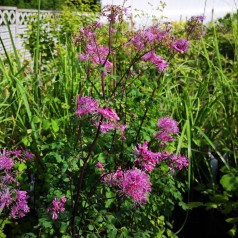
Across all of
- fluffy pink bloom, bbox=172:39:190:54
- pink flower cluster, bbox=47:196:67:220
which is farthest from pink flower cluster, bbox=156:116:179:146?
pink flower cluster, bbox=47:196:67:220

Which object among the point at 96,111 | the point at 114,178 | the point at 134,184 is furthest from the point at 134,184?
the point at 96,111

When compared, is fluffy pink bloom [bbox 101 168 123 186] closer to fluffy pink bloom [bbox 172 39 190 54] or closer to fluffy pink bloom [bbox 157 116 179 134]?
fluffy pink bloom [bbox 157 116 179 134]

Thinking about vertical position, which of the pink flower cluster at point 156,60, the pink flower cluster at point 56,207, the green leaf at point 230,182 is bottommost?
the green leaf at point 230,182

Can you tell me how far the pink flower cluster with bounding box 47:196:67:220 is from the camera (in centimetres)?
147

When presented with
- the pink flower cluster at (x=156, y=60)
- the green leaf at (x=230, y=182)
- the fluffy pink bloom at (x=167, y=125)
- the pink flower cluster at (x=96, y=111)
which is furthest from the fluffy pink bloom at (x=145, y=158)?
the green leaf at (x=230, y=182)

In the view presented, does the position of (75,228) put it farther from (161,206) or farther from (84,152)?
(161,206)

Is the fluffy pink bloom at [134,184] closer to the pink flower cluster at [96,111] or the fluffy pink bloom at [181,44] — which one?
the pink flower cluster at [96,111]

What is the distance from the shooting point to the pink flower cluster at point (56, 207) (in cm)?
147

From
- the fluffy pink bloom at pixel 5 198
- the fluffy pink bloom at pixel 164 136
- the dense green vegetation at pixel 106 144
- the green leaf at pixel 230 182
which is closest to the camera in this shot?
the fluffy pink bloom at pixel 5 198

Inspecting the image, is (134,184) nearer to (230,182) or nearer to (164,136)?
(164,136)

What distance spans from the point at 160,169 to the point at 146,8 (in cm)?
727

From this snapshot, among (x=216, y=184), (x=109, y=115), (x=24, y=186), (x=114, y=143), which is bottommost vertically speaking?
(x=216, y=184)

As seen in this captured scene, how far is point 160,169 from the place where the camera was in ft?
6.48

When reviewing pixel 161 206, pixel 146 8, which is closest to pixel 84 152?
pixel 161 206
